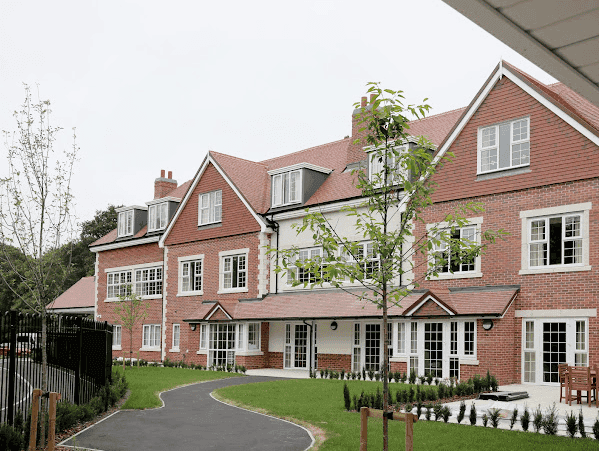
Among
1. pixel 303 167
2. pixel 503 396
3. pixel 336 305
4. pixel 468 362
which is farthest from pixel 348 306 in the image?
pixel 503 396

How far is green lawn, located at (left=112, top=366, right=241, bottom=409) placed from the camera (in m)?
15.9

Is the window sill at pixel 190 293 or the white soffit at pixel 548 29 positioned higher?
the white soffit at pixel 548 29

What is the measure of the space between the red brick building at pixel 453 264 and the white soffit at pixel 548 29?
1420cm

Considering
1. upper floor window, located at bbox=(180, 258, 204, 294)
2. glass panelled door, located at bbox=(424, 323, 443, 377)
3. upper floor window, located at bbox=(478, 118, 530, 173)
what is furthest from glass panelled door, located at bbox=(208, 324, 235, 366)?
upper floor window, located at bbox=(478, 118, 530, 173)

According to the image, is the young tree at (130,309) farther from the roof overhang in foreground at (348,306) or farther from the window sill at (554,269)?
the window sill at (554,269)

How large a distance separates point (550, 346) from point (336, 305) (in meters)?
8.33

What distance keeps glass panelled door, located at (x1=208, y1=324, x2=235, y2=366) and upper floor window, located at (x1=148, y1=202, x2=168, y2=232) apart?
8743 millimetres

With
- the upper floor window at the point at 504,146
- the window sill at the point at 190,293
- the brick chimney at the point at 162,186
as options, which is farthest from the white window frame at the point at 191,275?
the upper floor window at the point at 504,146

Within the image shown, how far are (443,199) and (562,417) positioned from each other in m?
10.9

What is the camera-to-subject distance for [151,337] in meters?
35.6

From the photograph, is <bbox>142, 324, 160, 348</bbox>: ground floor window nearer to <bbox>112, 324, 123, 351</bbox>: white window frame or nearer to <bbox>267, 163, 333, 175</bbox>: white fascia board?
<bbox>112, 324, 123, 351</bbox>: white window frame

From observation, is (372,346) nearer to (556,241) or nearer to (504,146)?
(556,241)

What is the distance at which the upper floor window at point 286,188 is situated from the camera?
97.2ft

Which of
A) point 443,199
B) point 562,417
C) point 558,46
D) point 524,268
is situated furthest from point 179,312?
point 558,46
